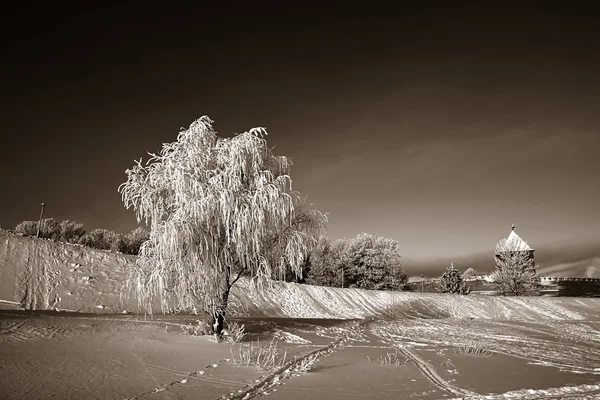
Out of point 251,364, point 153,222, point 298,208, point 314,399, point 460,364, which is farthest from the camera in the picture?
point 298,208

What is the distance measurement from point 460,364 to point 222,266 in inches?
307

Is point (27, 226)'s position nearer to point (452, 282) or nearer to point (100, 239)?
point (100, 239)

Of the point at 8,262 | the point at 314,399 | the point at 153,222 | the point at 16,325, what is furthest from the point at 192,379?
the point at 8,262

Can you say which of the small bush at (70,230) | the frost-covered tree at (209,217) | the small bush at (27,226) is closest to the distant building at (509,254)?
the frost-covered tree at (209,217)

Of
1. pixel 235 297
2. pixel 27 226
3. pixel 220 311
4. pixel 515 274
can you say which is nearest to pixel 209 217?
pixel 220 311

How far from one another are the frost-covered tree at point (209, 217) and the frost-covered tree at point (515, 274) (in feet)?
184

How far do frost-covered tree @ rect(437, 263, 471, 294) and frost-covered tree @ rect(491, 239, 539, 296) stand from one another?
5.00 meters

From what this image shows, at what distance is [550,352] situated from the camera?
49.2 ft

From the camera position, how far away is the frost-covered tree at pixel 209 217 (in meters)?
12.2

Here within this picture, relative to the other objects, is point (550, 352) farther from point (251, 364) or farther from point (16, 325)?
point (16, 325)

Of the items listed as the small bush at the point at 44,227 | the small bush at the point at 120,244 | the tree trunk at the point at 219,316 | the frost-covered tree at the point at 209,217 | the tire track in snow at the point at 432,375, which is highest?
the small bush at the point at 44,227

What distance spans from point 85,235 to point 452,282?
60.4 m

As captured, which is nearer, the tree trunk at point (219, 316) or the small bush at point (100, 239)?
the tree trunk at point (219, 316)

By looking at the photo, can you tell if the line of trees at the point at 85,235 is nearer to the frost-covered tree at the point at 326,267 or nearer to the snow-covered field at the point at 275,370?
the frost-covered tree at the point at 326,267
